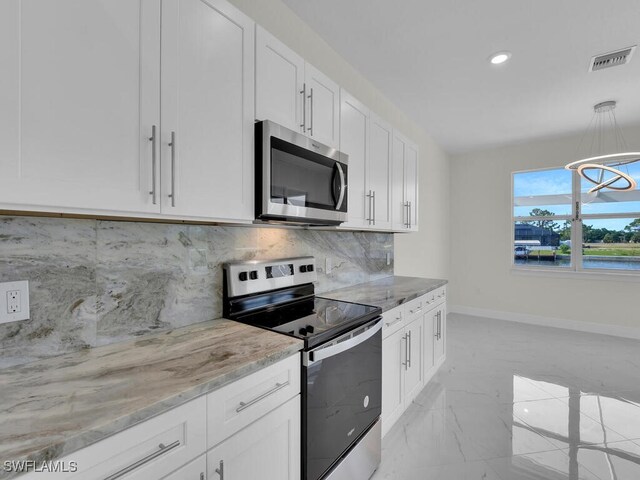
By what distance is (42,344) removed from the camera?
1052mm

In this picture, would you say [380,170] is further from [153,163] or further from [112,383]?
[112,383]

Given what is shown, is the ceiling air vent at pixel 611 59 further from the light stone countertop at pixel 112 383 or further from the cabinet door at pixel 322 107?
the light stone countertop at pixel 112 383

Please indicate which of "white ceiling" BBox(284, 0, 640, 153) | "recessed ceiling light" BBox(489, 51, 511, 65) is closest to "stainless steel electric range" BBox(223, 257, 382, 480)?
"white ceiling" BBox(284, 0, 640, 153)

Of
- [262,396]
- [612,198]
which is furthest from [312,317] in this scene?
[612,198]

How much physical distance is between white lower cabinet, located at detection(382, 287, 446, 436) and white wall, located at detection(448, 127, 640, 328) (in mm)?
2859

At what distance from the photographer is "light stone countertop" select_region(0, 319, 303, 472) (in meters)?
0.66

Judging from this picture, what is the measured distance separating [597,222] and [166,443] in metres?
5.78

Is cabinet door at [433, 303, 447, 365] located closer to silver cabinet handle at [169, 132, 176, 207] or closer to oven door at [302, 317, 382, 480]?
oven door at [302, 317, 382, 480]

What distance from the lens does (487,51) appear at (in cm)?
249

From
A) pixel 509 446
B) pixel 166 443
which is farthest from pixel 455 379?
pixel 166 443

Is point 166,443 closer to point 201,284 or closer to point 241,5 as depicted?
point 201,284

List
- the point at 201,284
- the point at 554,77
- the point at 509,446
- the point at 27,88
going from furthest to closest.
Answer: the point at 554,77
the point at 509,446
the point at 201,284
the point at 27,88

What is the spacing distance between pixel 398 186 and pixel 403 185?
0.44 ft

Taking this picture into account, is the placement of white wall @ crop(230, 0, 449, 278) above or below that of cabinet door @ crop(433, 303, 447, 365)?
above
